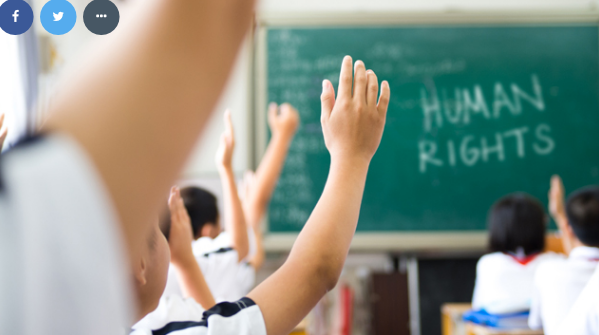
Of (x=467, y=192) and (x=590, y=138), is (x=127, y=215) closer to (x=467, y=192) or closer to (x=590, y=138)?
(x=467, y=192)

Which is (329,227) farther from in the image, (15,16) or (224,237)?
(15,16)

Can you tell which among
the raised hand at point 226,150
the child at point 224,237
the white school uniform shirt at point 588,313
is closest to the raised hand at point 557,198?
the white school uniform shirt at point 588,313

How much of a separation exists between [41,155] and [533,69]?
11.5 feet

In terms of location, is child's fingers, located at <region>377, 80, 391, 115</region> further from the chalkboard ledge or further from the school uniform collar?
the chalkboard ledge

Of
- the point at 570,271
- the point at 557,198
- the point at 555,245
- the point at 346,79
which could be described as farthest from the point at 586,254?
the point at 346,79

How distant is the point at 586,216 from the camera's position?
188 cm

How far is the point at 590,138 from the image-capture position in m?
3.12

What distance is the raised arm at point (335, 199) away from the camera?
1.90 feet

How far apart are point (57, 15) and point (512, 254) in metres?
2.38

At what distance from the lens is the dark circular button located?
2.32ft

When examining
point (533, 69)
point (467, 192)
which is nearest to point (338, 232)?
point (467, 192)

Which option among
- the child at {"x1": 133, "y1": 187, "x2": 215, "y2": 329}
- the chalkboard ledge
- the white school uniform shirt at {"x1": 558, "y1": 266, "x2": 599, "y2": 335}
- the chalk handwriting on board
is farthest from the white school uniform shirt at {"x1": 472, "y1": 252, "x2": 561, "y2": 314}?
the child at {"x1": 133, "y1": 187, "x2": 215, "y2": 329}

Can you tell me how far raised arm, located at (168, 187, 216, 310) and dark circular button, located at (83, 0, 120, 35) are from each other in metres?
0.31

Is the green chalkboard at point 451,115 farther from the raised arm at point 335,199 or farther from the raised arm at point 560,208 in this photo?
the raised arm at point 335,199
